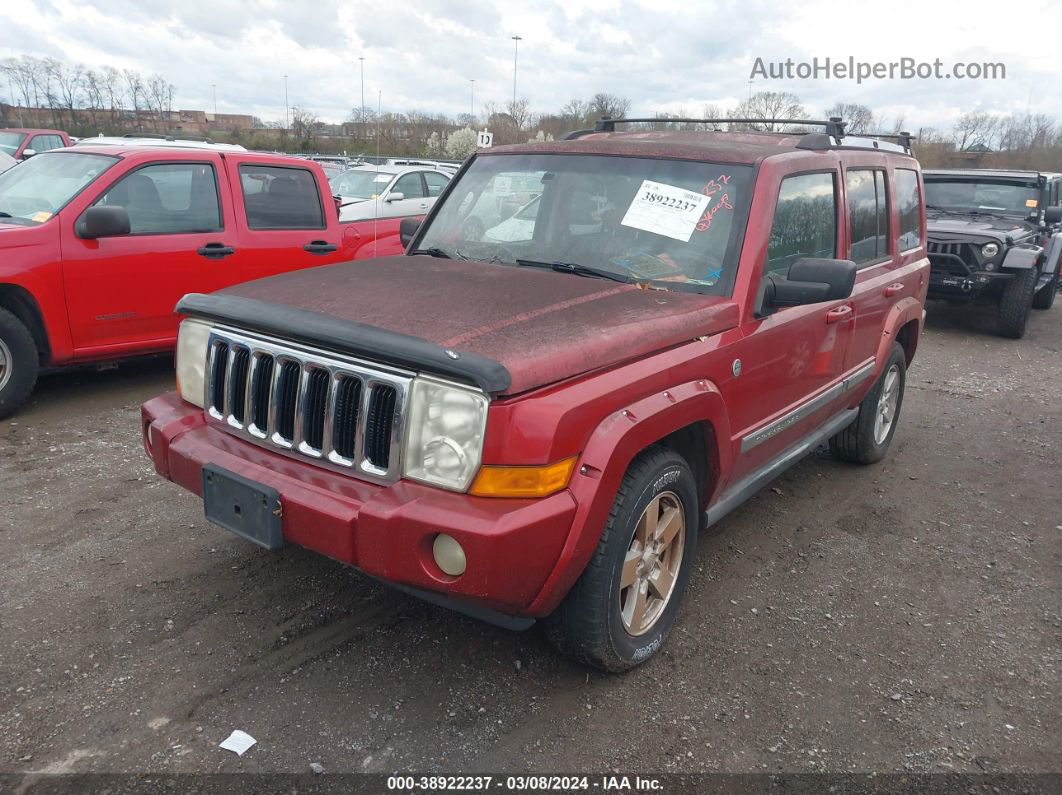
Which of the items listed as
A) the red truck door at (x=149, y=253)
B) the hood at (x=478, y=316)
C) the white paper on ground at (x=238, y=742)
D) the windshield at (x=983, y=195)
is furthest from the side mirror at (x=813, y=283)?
the windshield at (x=983, y=195)

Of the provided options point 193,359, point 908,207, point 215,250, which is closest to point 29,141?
point 215,250

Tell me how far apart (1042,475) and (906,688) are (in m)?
2.98

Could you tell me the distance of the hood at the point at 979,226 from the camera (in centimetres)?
934

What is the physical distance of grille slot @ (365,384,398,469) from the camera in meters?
2.42

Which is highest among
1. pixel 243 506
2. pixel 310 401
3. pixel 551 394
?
pixel 551 394

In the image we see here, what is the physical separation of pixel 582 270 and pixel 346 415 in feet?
4.02

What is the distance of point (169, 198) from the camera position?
5879mm

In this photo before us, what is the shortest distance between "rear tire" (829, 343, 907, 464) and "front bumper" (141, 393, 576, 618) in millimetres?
3204

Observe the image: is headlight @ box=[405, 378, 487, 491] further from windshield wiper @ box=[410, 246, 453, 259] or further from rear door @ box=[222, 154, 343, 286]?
rear door @ box=[222, 154, 343, 286]

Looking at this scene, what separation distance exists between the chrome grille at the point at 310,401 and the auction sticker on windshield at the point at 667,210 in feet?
4.65

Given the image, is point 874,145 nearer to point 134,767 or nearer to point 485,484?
point 485,484

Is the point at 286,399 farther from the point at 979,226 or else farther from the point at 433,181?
the point at 433,181

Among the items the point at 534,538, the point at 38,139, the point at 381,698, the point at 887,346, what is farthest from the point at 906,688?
the point at 38,139

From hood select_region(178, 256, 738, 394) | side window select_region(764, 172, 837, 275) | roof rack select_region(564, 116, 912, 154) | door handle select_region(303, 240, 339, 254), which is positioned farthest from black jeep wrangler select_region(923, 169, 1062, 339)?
hood select_region(178, 256, 738, 394)
